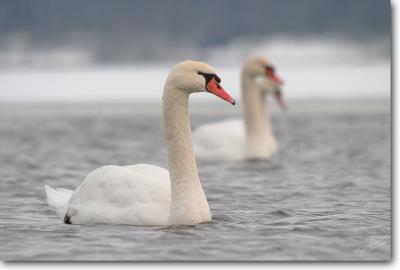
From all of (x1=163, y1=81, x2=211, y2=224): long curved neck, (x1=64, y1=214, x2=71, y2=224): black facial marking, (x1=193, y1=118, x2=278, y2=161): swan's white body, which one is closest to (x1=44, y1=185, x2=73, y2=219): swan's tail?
(x1=64, y1=214, x2=71, y2=224): black facial marking

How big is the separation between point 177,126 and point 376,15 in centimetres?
376

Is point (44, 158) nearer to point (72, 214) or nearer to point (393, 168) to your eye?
point (72, 214)

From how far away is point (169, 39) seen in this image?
1376cm

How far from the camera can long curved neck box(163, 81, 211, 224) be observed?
916 cm

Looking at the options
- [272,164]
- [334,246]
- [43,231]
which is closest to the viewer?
[334,246]

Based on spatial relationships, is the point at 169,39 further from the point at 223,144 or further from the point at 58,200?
the point at 58,200

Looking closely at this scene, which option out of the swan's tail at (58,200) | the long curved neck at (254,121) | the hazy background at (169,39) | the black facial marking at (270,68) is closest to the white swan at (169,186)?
the swan's tail at (58,200)

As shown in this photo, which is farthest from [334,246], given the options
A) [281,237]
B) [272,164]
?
[272,164]

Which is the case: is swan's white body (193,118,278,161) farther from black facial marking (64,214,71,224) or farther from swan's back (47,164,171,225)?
black facial marking (64,214,71,224)

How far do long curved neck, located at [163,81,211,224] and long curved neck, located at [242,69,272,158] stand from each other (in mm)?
6210

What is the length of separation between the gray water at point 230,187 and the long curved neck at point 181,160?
0.56 ft

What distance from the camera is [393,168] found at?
30.6 feet

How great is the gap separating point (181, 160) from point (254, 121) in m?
6.71

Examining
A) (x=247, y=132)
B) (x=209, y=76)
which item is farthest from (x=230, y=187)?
(x=247, y=132)
